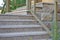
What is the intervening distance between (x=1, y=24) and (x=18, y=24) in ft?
1.24

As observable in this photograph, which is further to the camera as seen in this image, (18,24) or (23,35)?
(18,24)

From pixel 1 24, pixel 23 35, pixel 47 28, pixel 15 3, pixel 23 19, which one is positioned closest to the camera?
pixel 23 35

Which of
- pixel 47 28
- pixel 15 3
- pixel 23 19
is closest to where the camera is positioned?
pixel 47 28

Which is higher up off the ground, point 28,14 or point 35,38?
point 28,14

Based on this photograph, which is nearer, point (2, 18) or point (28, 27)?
point (28, 27)

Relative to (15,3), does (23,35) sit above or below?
below

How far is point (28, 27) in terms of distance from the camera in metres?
3.49

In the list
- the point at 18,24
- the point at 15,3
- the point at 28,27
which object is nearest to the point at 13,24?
the point at 18,24

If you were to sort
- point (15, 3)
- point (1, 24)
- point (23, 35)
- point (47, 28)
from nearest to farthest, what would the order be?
point (23, 35) < point (47, 28) < point (1, 24) < point (15, 3)

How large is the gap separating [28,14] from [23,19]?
29 centimetres

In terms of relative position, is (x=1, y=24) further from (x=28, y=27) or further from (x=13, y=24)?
(x=28, y=27)

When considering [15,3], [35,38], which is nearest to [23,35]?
[35,38]

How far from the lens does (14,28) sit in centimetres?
340

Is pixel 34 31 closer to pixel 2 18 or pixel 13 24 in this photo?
pixel 13 24
